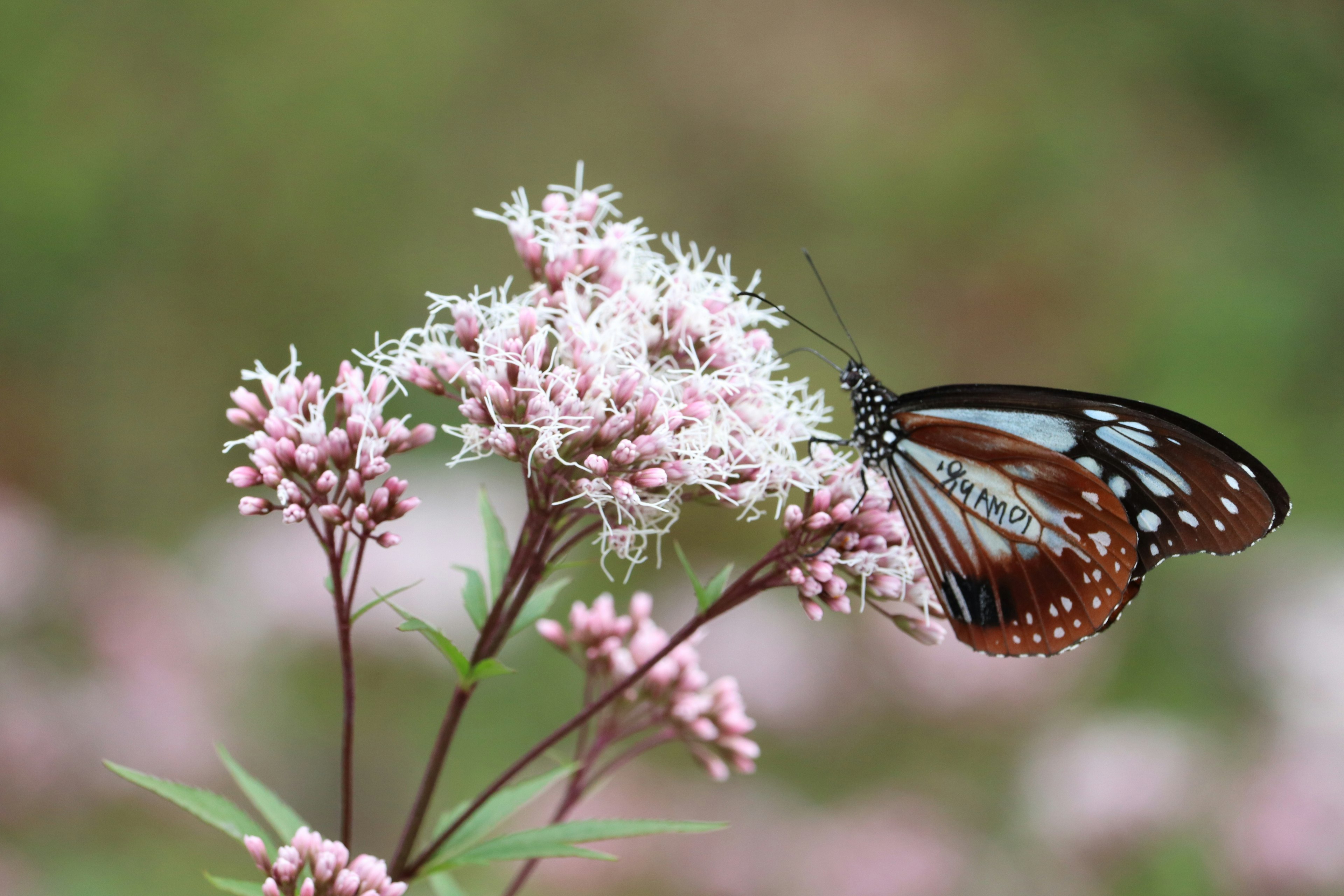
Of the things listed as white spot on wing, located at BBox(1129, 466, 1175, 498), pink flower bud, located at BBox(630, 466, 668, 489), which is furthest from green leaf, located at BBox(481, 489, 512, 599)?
white spot on wing, located at BBox(1129, 466, 1175, 498)

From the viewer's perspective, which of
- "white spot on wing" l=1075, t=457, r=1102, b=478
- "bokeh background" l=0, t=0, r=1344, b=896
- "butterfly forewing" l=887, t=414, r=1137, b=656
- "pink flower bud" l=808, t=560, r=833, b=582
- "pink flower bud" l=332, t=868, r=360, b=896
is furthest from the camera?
"bokeh background" l=0, t=0, r=1344, b=896

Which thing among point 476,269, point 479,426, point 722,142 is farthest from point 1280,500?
point 722,142

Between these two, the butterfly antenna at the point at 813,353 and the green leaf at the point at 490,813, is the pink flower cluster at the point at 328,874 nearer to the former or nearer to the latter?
the green leaf at the point at 490,813

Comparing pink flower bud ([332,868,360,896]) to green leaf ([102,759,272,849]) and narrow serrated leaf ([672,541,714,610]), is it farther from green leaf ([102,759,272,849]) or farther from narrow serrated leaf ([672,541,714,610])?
narrow serrated leaf ([672,541,714,610])

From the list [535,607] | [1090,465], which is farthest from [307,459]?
[1090,465]

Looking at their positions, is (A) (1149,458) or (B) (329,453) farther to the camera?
(A) (1149,458)

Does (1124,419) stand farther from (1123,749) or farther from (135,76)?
(135,76)

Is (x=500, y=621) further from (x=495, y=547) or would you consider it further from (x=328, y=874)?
(x=328, y=874)

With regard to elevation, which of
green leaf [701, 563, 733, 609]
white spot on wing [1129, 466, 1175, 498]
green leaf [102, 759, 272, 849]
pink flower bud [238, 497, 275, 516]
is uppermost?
white spot on wing [1129, 466, 1175, 498]
